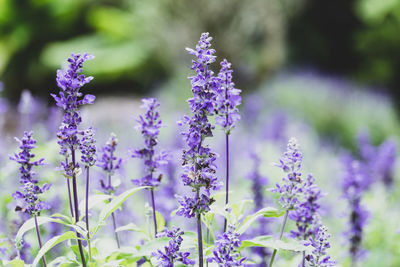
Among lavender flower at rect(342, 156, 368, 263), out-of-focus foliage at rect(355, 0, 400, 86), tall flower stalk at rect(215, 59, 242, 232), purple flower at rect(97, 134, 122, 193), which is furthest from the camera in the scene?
out-of-focus foliage at rect(355, 0, 400, 86)

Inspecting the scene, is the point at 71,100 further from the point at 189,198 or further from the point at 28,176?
the point at 189,198

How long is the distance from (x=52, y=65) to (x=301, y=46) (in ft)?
25.9

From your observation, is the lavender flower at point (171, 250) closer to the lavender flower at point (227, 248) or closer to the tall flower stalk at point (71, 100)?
the lavender flower at point (227, 248)

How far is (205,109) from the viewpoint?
1.52 m

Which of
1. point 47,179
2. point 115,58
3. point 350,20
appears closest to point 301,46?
point 350,20

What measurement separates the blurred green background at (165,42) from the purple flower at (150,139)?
10.2 meters

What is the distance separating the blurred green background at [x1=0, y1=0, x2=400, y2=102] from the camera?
12406 millimetres

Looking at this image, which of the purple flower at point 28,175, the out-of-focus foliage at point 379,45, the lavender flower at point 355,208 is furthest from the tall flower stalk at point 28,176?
the out-of-focus foliage at point 379,45

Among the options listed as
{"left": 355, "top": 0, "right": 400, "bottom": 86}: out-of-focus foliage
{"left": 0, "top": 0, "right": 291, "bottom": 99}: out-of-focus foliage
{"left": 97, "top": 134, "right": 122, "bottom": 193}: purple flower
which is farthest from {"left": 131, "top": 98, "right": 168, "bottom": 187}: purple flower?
{"left": 355, "top": 0, "right": 400, "bottom": 86}: out-of-focus foliage

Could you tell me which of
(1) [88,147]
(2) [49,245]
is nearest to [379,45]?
(1) [88,147]

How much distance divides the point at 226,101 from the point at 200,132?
194mm

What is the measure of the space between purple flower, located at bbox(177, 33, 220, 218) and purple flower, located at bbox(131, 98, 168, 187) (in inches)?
7.4

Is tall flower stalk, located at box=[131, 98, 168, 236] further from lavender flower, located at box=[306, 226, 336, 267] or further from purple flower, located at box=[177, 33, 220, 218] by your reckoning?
Result: lavender flower, located at box=[306, 226, 336, 267]

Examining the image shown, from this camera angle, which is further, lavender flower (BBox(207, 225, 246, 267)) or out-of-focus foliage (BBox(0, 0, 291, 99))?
out-of-focus foliage (BBox(0, 0, 291, 99))
